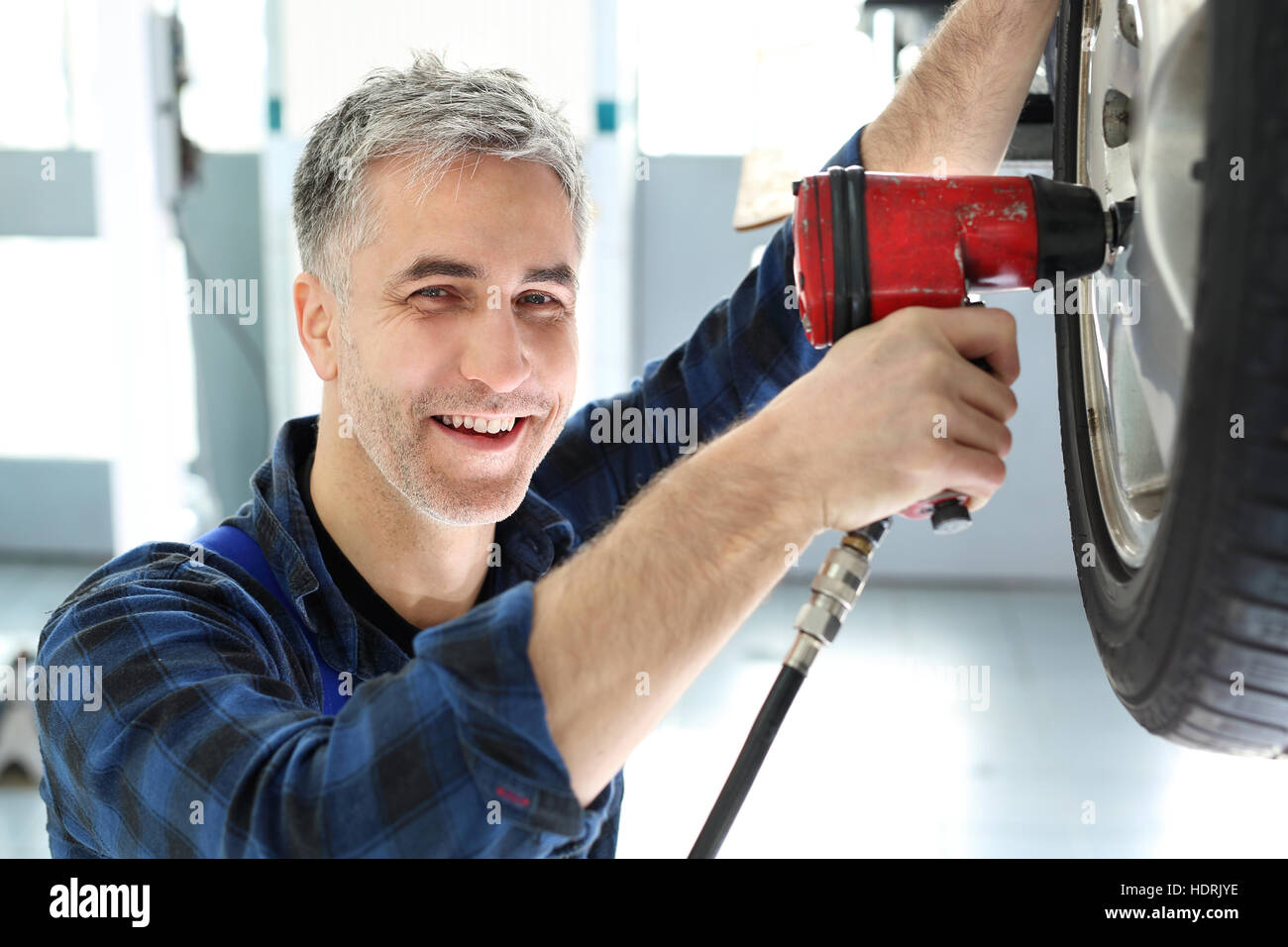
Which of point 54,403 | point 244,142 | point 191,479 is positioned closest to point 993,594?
point 191,479

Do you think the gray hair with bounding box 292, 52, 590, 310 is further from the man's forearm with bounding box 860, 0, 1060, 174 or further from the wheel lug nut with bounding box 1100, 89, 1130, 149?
the wheel lug nut with bounding box 1100, 89, 1130, 149

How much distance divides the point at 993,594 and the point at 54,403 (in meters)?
3.29

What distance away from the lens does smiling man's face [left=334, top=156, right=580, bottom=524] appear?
1.04 m

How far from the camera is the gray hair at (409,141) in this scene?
1.06 meters

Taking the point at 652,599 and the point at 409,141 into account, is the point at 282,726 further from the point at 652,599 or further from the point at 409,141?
the point at 409,141

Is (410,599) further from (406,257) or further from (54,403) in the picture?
(54,403)

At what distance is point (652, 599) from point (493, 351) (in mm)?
474

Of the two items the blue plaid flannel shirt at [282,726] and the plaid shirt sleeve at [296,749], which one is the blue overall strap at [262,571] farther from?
the plaid shirt sleeve at [296,749]

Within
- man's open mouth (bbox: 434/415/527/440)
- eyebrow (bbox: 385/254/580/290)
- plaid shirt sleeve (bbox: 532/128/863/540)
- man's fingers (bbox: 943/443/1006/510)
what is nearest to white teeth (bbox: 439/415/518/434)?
man's open mouth (bbox: 434/415/527/440)

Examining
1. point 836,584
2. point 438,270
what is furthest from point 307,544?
point 836,584

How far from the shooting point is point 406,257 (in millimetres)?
1048

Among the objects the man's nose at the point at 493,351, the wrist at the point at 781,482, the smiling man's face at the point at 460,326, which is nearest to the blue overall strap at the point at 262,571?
the smiling man's face at the point at 460,326

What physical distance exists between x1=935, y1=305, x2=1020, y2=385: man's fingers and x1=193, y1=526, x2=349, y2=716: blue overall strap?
63cm
